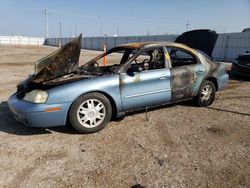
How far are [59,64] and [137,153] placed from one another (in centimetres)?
214

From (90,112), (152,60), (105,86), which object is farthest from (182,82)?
(90,112)

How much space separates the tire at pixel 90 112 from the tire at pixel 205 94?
→ 87.1 inches

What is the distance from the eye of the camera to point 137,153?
361 cm

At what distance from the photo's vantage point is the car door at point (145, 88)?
14.7 feet

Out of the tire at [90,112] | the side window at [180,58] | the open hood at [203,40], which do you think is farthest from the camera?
the open hood at [203,40]

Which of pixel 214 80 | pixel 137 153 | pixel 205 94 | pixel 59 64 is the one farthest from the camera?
pixel 214 80

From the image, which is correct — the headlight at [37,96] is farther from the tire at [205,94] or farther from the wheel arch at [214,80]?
the wheel arch at [214,80]

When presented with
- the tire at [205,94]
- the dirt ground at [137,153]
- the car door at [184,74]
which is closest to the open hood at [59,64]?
the dirt ground at [137,153]

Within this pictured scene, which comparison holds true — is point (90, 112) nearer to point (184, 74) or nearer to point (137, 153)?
point (137, 153)

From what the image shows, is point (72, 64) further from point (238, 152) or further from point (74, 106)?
point (238, 152)

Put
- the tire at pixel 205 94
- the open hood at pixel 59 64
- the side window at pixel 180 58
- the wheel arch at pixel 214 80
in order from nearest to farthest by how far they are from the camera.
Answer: the open hood at pixel 59 64, the side window at pixel 180 58, the tire at pixel 205 94, the wheel arch at pixel 214 80

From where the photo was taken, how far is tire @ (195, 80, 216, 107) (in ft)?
18.3

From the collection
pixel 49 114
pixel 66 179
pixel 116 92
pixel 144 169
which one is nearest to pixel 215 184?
pixel 144 169

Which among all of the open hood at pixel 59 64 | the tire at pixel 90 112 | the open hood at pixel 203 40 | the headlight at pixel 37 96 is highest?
the open hood at pixel 203 40
